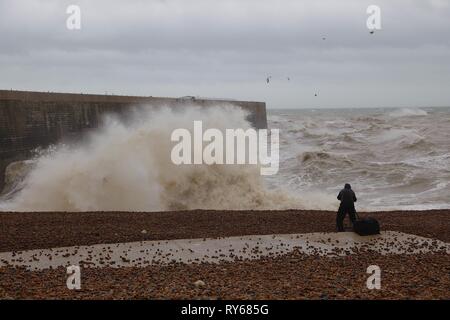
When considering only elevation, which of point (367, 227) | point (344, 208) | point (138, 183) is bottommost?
point (367, 227)

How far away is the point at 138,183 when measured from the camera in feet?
52.9

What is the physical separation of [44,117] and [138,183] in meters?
7.03

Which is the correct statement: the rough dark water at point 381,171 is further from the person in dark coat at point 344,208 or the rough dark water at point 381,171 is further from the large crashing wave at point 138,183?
the person in dark coat at point 344,208

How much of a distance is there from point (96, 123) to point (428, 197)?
15.2 meters

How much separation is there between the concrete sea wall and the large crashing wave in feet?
3.53

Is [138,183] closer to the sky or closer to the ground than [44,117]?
closer to the ground

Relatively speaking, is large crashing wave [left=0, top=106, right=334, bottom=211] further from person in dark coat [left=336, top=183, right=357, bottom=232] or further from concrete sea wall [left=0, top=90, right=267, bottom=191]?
person in dark coat [left=336, top=183, right=357, bottom=232]

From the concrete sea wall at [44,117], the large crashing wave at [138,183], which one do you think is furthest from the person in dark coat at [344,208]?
the concrete sea wall at [44,117]

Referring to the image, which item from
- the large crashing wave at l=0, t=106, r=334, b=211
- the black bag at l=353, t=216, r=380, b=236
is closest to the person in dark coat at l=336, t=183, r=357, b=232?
the black bag at l=353, t=216, r=380, b=236

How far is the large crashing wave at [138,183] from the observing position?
15320 millimetres

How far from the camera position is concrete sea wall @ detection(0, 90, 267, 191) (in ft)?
60.6

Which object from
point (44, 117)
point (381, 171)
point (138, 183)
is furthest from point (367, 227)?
point (44, 117)

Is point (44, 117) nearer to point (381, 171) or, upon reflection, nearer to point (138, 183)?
point (138, 183)
